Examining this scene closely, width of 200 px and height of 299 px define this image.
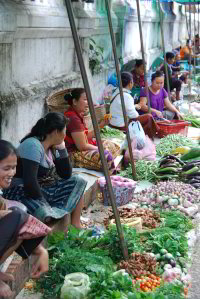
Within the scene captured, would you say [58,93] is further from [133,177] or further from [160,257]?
[160,257]

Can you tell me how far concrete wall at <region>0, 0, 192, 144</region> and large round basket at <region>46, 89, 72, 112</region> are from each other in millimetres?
114

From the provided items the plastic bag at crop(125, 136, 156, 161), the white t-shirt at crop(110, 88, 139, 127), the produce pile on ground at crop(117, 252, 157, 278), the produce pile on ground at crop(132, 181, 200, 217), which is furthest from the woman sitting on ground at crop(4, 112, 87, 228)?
the white t-shirt at crop(110, 88, 139, 127)

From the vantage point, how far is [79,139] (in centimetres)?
720

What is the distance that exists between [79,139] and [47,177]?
1.43m

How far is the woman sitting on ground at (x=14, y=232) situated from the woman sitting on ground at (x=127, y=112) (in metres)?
5.23

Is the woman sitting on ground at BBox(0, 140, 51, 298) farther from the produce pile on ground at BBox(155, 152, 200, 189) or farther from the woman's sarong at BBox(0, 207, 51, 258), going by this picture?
the produce pile on ground at BBox(155, 152, 200, 189)

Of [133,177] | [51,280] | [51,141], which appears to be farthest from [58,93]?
[51,280]

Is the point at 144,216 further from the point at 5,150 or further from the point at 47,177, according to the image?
the point at 5,150

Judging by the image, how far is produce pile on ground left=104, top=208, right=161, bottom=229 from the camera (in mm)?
6109

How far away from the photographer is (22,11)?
6.89 meters

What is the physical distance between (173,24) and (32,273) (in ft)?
75.4

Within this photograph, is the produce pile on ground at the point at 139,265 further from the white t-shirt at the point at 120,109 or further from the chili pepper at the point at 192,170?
the white t-shirt at the point at 120,109

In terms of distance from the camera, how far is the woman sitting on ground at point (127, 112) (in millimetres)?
9273

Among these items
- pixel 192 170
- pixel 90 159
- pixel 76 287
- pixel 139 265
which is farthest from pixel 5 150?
pixel 192 170
